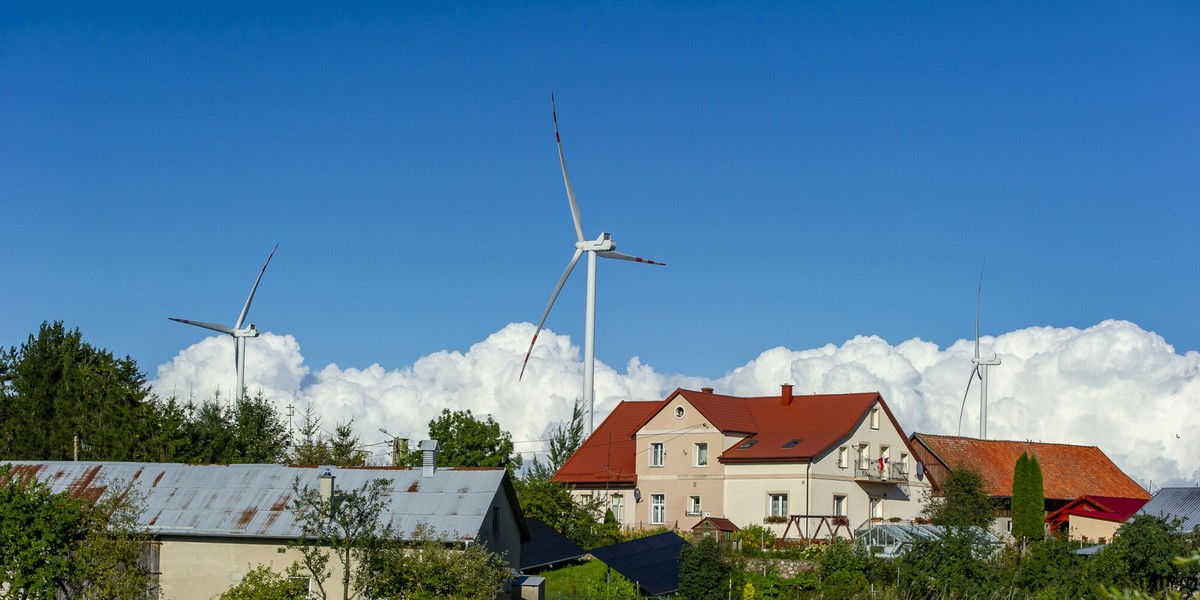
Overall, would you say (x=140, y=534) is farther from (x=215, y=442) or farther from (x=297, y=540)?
(x=215, y=442)

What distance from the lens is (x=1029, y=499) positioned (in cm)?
6981

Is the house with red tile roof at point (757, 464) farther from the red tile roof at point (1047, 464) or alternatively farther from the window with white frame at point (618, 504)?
the red tile roof at point (1047, 464)

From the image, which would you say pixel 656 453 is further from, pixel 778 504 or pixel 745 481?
pixel 778 504

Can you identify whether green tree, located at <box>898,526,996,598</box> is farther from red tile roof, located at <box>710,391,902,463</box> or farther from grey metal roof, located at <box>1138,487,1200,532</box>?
red tile roof, located at <box>710,391,902,463</box>

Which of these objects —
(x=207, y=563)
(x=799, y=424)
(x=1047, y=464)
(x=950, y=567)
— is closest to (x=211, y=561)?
(x=207, y=563)

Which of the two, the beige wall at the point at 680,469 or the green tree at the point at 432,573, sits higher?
the beige wall at the point at 680,469

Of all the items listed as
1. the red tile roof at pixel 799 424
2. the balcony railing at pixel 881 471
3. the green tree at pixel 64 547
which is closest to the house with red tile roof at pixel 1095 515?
the balcony railing at pixel 881 471

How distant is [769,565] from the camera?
5412cm

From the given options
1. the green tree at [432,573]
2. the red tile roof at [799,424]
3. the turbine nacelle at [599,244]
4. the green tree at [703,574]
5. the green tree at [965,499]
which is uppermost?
the turbine nacelle at [599,244]

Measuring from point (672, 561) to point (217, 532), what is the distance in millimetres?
17589

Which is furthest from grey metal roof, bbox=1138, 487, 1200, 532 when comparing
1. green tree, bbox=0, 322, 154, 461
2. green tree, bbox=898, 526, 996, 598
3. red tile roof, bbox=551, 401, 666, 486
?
green tree, bbox=0, 322, 154, 461

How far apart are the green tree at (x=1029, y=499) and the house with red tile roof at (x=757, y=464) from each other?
635 centimetres

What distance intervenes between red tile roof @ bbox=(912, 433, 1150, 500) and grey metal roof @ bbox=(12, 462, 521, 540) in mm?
42566

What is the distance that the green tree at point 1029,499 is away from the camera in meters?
69.7
